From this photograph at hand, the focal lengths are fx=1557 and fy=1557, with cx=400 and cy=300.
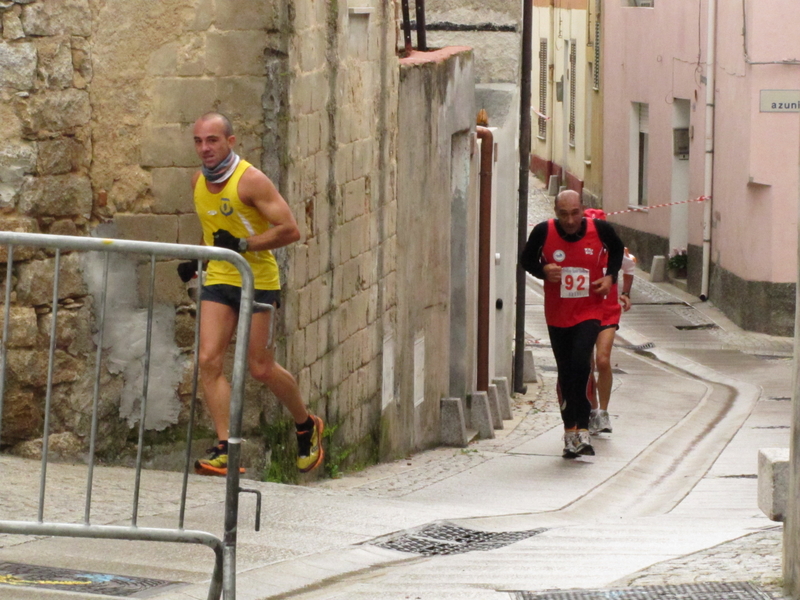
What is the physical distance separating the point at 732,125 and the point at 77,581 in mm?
16885

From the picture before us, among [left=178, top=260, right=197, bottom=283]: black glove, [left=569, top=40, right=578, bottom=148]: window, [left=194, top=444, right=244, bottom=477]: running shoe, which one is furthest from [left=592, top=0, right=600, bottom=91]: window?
[left=178, top=260, right=197, bottom=283]: black glove

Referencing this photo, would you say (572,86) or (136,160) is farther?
(572,86)

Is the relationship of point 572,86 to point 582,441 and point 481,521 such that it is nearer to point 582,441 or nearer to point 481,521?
point 582,441

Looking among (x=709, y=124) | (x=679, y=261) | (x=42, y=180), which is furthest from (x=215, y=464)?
(x=679, y=261)

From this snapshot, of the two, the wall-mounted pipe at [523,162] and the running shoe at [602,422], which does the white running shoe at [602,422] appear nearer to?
the running shoe at [602,422]

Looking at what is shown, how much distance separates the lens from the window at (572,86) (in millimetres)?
34625

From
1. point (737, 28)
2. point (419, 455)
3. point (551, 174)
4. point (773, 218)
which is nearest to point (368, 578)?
point (419, 455)

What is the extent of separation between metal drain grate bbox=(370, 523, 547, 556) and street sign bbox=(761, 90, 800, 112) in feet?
43.7

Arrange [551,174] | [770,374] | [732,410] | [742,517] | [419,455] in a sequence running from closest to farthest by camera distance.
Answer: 1. [742,517]
2. [419,455]
3. [732,410]
4. [770,374]
5. [551,174]

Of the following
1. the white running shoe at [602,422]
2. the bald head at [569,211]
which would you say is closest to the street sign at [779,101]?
the white running shoe at [602,422]

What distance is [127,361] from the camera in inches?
303

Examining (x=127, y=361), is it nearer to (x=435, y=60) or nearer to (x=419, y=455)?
(x=419, y=455)

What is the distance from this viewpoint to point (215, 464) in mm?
6891

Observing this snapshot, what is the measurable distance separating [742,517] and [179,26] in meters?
3.81
